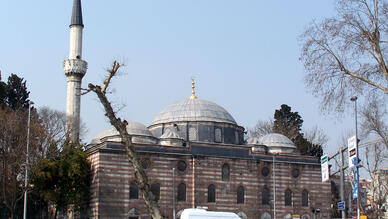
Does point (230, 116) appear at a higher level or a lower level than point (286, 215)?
higher

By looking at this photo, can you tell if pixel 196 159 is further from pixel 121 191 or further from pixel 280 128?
pixel 280 128

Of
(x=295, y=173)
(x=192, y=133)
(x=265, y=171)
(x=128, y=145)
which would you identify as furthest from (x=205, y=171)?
(x=128, y=145)

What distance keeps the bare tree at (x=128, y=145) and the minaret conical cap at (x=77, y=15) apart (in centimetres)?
3432

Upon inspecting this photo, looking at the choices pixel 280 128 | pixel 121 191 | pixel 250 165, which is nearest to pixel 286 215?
pixel 250 165

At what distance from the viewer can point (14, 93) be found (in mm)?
51781

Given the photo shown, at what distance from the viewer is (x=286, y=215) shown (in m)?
44.2

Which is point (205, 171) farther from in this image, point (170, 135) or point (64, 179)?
point (64, 179)

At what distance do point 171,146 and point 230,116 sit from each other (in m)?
8.23

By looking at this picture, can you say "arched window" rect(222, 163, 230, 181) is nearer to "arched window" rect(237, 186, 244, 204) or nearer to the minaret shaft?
"arched window" rect(237, 186, 244, 204)

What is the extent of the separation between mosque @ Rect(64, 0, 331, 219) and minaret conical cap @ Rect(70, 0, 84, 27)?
0.09 meters

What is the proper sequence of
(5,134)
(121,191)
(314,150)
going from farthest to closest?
1. (314,150)
2. (121,191)
3. (5,134)

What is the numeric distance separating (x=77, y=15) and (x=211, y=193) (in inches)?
769

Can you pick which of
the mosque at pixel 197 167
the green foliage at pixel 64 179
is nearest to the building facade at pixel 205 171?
the mosque at pixel 197 167

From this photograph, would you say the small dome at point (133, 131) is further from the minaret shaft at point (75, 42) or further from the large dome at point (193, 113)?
the minaret shaft at point (75, 42)
